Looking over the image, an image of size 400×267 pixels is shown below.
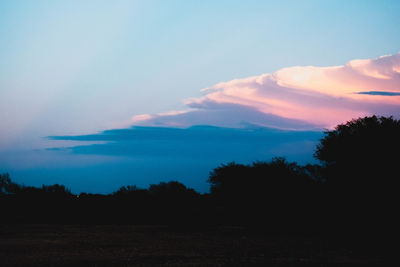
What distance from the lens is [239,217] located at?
45406mm

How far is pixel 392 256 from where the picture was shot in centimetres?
2077

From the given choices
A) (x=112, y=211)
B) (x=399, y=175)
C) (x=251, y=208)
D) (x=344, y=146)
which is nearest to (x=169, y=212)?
(x=112, y=211)

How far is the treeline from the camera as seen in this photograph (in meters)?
33.3

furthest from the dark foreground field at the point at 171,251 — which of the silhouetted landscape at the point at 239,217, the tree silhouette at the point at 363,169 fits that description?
the tree silhouette at the point at 363,169

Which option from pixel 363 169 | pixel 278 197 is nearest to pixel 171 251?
pixel 363 169

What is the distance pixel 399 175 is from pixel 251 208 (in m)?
15.0

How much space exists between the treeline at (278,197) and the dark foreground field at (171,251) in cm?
551

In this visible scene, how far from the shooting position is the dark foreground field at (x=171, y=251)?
1847 cm

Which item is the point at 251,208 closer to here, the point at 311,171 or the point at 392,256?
the point at 311,171

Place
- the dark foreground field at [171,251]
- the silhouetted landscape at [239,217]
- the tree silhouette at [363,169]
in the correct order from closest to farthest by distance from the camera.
Answer: the dark foreground field at [171,251] < the silhouetted landscape at [239,217] < the tree silhouette at [363,169]

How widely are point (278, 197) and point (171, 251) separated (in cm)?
2236

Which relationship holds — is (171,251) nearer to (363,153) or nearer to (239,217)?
(363,153)

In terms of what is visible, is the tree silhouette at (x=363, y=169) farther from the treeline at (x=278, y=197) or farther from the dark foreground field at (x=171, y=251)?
the dark foreground field at (x=171, y=251)

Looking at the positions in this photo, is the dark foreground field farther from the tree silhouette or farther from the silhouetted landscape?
the tree silhouette
